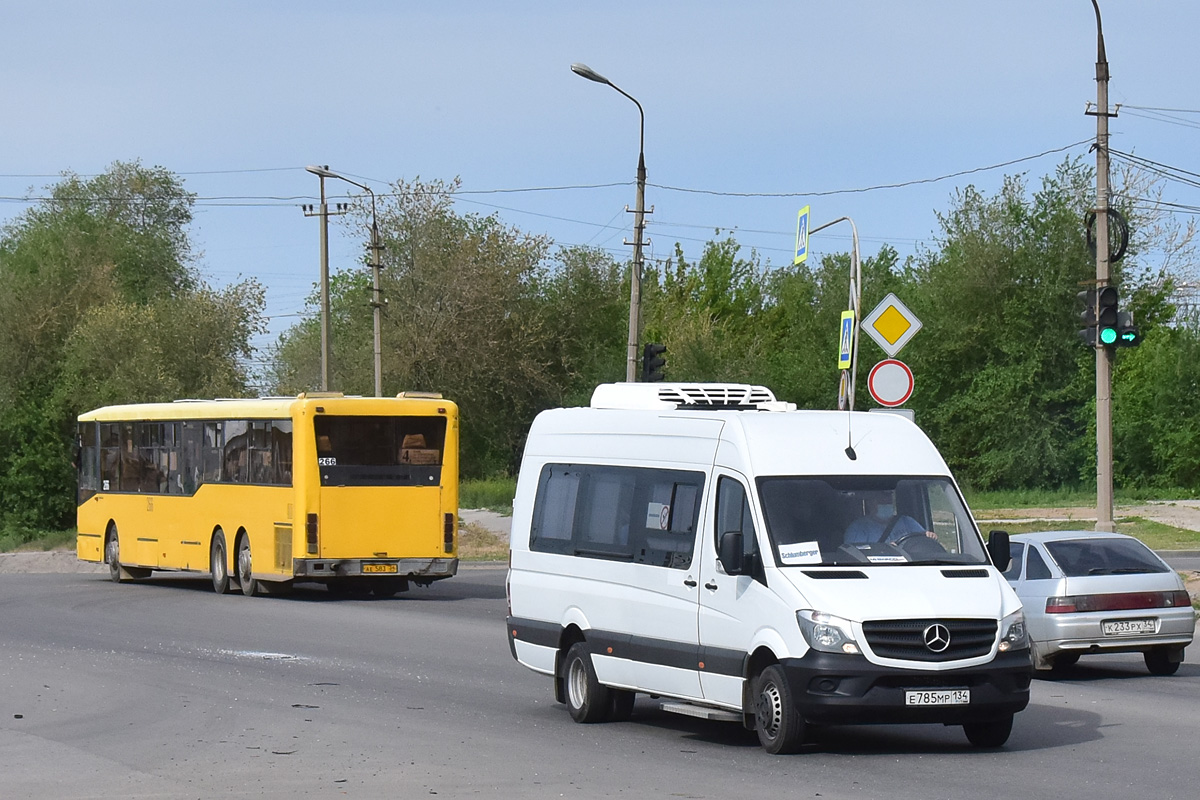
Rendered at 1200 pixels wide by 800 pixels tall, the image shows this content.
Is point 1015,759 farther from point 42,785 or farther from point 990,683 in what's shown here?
point 42,785

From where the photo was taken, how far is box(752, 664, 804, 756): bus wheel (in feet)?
35.1

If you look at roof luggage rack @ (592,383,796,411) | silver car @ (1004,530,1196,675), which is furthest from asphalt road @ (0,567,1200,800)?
roof luggage rack @ (592,383,796,411)

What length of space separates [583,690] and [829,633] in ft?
8.85

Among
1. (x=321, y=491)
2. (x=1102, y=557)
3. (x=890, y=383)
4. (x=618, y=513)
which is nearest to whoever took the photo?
(x=618, y=513)

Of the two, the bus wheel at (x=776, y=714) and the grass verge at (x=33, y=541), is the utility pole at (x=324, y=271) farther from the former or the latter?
the bus wheel at (x=776, y=714)

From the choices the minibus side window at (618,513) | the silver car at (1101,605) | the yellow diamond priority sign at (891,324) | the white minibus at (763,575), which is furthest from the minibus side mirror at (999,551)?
the yellow diamond priority sign at (891,324)

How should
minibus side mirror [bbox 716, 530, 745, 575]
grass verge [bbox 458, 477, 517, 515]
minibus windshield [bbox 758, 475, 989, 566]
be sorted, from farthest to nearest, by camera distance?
grass verge [bbox 458, 477, 517, 515], minibus windshield [bbox 758, 475, 989, 566], minibus side mirror [bbox 716, 530, 745, 575]

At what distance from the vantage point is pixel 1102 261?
23.2 meters

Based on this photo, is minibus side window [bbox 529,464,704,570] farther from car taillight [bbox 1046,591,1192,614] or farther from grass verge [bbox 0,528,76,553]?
grass verge [bbox 0,528,76,553]

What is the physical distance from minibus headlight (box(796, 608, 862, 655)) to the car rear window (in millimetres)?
5994

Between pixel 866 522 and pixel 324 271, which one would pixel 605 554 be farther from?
pixel 324 271

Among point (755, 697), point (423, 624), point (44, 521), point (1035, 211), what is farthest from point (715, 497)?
point (44, 521)

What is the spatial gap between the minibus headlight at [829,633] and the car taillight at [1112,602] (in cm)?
575

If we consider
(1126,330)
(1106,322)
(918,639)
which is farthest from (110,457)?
(918,639)
